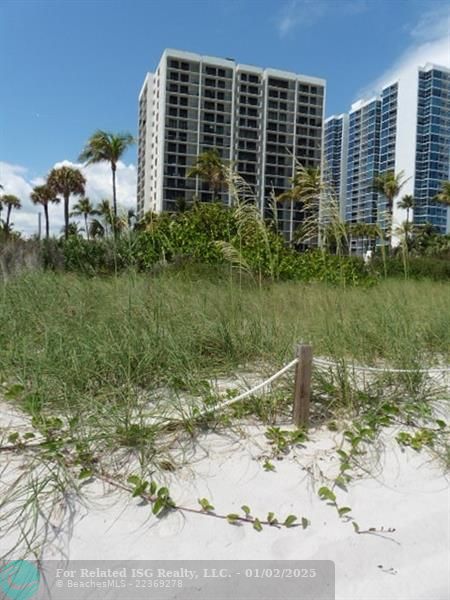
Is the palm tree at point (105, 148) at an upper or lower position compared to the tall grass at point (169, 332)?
upper

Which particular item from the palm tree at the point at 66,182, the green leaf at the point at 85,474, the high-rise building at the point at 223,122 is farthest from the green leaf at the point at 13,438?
the high-rise building at the point at 223,122

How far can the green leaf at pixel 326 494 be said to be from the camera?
178 cm

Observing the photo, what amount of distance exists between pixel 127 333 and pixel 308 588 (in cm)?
196

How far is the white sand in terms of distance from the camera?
4.84 feet

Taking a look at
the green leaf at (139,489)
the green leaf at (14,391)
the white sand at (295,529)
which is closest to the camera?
the white sand at (295,529)

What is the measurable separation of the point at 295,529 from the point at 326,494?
10.0 inches

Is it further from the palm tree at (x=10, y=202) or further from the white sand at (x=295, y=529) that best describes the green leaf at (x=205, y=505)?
the palm tree at (x=10, y=202)

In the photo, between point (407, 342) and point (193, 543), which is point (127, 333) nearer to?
point (193, 543)

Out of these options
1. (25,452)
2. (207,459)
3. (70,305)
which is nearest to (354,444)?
(207,459)

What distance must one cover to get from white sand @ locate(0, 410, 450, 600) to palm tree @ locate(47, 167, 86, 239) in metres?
34.5

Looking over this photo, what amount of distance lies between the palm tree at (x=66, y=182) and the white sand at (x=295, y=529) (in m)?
A: 34.5

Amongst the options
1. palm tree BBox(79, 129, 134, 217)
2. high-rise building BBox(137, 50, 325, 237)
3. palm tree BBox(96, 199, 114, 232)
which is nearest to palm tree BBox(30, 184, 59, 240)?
palm tree BBox(79, 129, 134, 217)

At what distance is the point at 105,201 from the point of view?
155 inches

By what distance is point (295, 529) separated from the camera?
163cm
